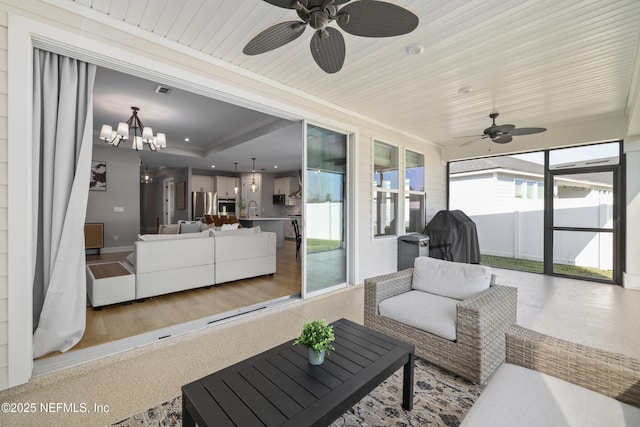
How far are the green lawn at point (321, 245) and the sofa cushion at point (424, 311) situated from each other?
1645mm

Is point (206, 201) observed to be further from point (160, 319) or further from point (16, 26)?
point (16, 26)

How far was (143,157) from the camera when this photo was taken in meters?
8.17

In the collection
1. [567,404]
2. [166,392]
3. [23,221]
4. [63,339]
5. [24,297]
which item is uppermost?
[23,221]

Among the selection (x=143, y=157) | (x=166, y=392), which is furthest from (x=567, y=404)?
(x=143, y=157)

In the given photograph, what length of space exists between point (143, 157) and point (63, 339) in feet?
23.5

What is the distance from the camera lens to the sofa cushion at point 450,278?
242cm

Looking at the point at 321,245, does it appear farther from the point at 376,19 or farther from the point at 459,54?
the point at 376,19

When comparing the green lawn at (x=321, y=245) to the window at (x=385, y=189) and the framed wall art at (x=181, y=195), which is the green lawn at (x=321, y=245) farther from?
the framed wall art at (x=181, y=195)

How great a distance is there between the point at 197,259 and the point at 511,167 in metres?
6.63

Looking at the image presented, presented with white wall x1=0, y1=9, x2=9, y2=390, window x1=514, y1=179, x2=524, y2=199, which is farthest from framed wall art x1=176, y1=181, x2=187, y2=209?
window x1=514, y1=179, x2=524, y2=199

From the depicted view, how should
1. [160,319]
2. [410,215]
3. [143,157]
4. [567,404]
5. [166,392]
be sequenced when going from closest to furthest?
[567,404] → [166,392] → [160,319] → [410,215] → [143,157]

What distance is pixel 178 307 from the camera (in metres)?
3.44

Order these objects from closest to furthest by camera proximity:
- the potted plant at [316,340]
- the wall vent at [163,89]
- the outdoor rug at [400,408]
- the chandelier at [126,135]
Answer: the potted plant at [316,340], the outdoor rug at [400,408], the wall vent at [163,89], the chandelier at [126,135]

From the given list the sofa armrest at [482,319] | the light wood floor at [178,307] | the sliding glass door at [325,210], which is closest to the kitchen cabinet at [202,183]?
the light wood floor at [178,307]
